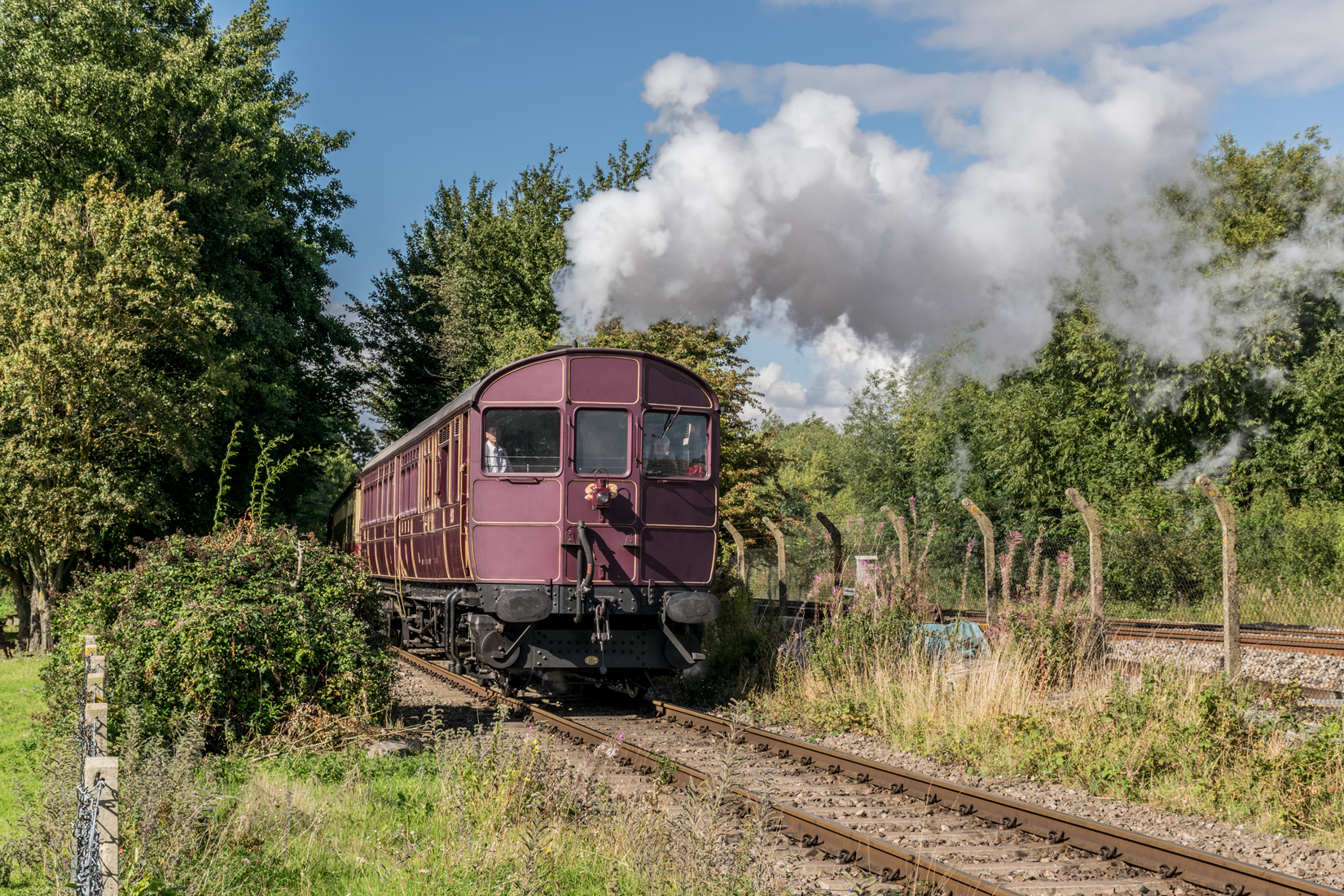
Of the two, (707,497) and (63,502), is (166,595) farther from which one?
(63,502)

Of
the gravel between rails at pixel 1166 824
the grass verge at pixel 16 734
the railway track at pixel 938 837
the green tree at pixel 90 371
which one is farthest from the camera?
the green tree at pixel 90 371

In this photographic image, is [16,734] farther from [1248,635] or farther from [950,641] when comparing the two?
[1248,635]

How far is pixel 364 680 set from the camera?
8859 millimetres

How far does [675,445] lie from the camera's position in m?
11.8

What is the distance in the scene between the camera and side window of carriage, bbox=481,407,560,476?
11.5 m

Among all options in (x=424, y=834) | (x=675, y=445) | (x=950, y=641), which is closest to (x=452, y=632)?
(x=675, y=445)

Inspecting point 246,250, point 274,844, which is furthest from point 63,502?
point 274,844

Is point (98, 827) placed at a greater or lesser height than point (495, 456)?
lesser

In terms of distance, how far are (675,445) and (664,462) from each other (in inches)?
9.0

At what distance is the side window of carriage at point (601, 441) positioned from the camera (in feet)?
37.7

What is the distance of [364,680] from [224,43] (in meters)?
26.9

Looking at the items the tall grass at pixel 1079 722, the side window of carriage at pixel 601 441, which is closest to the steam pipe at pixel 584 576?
the side window of carriage at pixel 601 441

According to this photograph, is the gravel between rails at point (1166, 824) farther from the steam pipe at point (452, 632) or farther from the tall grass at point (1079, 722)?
the steam pipe at point (452, 632)

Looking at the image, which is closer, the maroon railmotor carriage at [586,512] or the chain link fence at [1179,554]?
the maroon railmotor carriage at [586,512]
